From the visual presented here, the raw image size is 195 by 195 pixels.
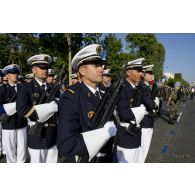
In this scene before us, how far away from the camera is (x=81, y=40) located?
18.9 meters

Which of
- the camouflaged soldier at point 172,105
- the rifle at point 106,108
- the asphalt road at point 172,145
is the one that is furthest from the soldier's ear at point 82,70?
the camouflaged soldier at point 172,105

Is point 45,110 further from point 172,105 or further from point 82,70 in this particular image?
point 172,105

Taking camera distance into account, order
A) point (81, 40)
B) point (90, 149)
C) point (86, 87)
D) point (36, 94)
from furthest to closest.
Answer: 1. point (81, 40)
2. point (36, 94)
3. point (86, 87)
4. point (90, 149)

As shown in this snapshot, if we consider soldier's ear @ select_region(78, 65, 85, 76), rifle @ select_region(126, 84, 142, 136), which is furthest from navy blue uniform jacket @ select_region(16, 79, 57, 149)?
soldier's ear @ select_region(78, 65, 85, 76)

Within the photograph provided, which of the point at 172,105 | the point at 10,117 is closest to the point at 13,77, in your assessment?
the point at 10,117

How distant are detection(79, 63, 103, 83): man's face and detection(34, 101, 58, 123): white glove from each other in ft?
3.83

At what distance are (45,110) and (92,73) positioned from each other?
4.17 ft

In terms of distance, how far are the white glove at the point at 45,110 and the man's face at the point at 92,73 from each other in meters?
1.17

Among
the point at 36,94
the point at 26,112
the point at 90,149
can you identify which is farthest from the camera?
the point at 36,94

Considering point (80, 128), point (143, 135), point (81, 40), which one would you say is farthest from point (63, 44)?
point (80, 128)

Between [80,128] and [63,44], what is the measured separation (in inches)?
728

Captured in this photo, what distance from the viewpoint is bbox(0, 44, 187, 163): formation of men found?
7.21 feet

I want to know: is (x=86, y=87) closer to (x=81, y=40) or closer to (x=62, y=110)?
(x=62, y=110)

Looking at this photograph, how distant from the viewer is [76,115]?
7.61 feet
